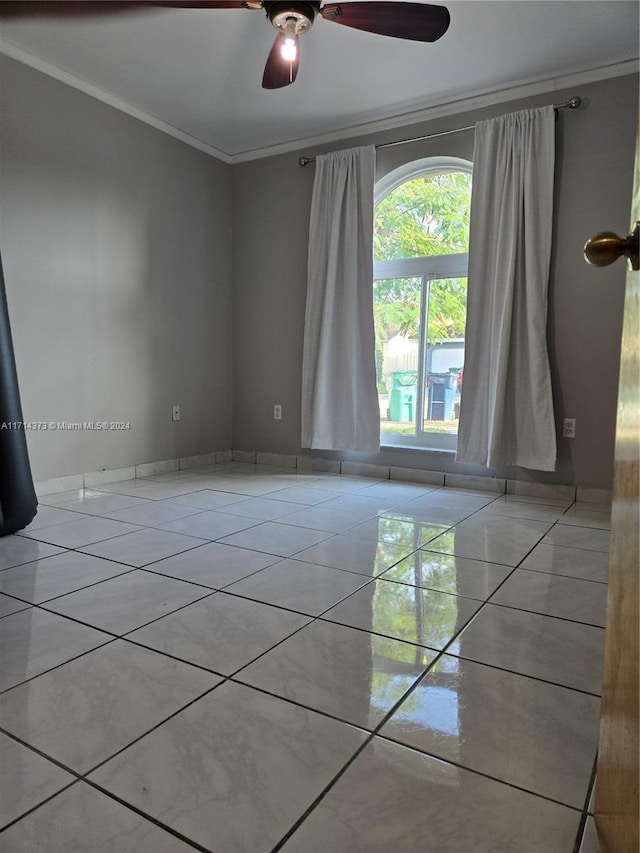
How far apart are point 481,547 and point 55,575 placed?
1642 millimetres

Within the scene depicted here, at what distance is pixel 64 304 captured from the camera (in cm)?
325

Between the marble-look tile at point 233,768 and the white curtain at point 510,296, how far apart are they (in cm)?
246

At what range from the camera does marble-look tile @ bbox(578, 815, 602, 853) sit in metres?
0.83

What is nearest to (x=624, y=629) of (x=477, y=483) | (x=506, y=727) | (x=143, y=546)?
(x=506, y=727)

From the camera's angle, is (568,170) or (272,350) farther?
(272,350)

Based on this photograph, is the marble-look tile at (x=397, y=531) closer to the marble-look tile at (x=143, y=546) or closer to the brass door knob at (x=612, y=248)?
the marble-look tile at (x=143, y=546)

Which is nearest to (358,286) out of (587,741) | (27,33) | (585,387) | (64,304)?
(585,387)

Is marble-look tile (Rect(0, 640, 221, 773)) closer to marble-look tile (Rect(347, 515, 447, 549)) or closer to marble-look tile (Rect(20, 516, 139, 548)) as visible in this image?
marble-look tile (Rect(20, 516, 139, 548))

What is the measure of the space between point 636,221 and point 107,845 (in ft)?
3.76

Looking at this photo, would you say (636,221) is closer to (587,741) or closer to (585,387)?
(587,741)

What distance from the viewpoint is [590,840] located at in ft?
2.79

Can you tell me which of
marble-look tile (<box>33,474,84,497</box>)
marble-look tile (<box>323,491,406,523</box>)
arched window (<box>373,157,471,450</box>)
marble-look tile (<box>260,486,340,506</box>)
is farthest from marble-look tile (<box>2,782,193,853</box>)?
arched window (<box>373,157,471,450</box>)

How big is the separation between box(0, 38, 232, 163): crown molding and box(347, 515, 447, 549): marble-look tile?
2.98 m

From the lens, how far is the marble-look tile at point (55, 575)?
5.83 feet
